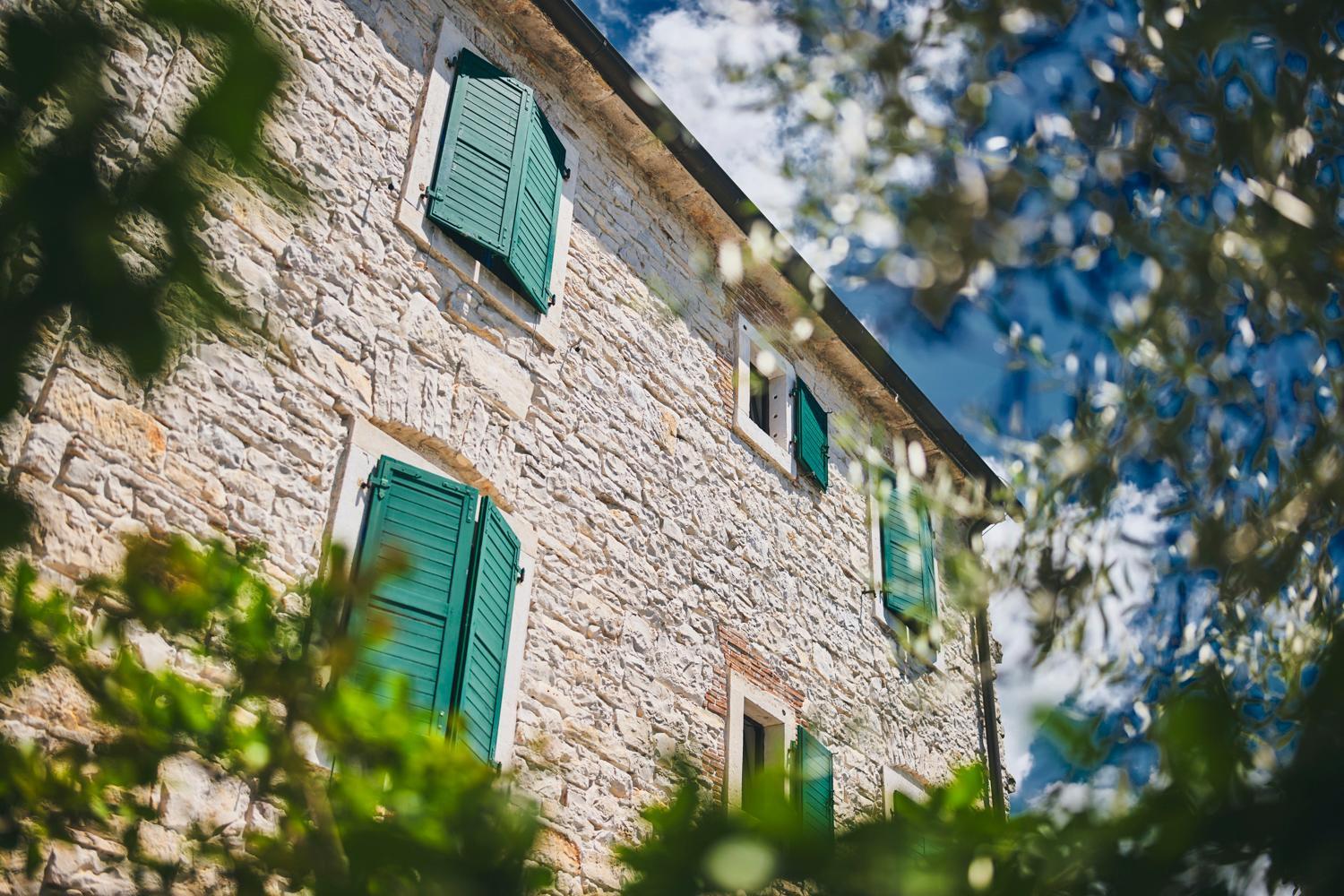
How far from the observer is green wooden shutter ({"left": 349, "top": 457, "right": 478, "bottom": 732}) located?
5074 millimetres

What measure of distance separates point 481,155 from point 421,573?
97.9 inches

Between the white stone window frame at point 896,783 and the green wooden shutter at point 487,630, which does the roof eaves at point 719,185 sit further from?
the white stone window frame at point 896,783

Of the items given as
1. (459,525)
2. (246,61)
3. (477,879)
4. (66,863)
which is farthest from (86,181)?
(459,525)

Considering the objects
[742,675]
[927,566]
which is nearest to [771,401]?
[927,566]

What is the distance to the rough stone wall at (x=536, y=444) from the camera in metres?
4.58

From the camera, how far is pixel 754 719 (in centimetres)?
741

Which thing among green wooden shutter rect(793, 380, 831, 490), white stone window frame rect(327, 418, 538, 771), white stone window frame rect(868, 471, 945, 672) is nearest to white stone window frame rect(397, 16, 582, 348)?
white stone window frame rect(327, 418, 538, 771)

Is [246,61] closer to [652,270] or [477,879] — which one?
[477,879]

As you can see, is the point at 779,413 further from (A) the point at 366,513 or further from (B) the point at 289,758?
(B) the point at 289,758

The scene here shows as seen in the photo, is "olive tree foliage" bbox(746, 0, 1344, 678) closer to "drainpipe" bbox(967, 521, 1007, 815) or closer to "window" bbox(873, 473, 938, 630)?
"window" bbox(873, 473, 938, 630)

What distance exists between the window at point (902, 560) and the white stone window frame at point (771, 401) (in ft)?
3.22

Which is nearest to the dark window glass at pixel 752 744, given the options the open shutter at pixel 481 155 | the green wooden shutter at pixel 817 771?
the green wooden shutter at pixel 817 771

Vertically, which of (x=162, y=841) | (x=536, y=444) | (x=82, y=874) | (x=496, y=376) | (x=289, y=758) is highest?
(x=496, y=376)

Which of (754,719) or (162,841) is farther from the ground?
(754,719)
